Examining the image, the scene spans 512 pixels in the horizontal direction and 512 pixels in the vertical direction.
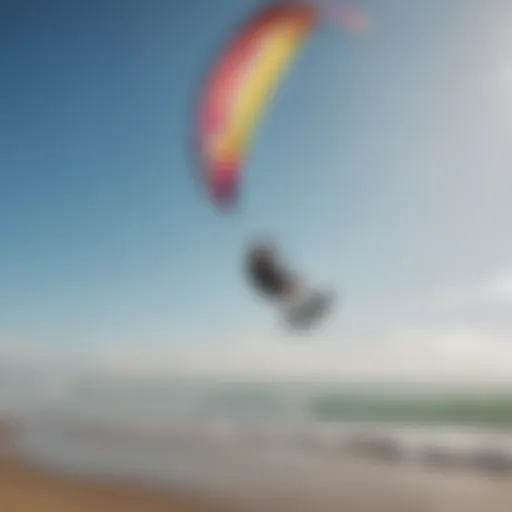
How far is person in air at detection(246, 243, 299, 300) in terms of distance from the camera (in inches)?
152

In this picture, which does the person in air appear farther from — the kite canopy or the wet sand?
the wet sand

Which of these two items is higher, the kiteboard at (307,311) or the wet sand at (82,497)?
the kiteboard at (307,311)

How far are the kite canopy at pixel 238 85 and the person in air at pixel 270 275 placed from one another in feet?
1.11

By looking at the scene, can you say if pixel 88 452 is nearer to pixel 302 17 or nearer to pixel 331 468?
pixel 331 468

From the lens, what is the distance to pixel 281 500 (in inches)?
160

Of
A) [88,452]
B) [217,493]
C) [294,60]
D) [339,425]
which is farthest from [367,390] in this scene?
[294,60]

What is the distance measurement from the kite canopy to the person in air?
337 millimetres

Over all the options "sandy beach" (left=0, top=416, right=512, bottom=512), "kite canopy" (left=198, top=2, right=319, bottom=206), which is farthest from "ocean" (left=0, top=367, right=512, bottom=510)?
"kite canopy" (left=198, top=2, right=319, bottom=206)

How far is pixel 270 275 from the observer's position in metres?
3.85

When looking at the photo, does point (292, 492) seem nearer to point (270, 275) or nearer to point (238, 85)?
point (270, 275)

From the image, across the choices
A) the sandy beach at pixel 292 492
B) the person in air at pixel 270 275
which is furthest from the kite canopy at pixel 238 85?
the sandy beach at pixel 292 492

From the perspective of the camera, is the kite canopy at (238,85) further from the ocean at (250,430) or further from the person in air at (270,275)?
the ocean at (250,430)

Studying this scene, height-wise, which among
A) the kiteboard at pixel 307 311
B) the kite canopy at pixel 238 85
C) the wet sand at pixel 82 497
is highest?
→ the kite canopy at pixel 238 85

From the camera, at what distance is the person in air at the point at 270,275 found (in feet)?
12.7
